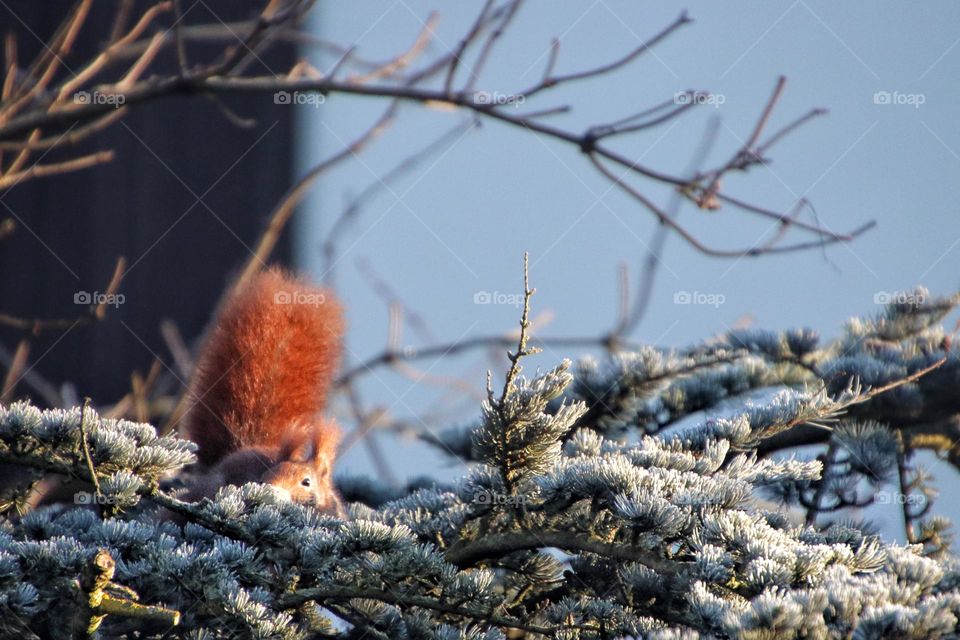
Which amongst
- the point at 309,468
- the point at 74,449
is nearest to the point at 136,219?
the point at 309,468

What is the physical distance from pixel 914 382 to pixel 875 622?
730mm

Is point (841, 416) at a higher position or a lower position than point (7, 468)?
higher

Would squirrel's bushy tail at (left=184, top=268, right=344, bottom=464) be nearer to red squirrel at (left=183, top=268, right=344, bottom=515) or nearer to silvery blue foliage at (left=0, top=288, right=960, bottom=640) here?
red squirrel at (left=183, top=268, right=344, bottom=515)

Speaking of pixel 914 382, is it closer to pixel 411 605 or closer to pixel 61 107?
pixel 411 605

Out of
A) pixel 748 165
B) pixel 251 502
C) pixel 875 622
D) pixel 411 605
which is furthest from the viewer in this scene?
pixel 748 165

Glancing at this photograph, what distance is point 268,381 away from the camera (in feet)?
5.11

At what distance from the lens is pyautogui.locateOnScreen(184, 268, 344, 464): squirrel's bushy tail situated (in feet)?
5.08

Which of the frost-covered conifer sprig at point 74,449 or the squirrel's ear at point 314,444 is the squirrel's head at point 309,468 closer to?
the squirrel's ear at point 314,444

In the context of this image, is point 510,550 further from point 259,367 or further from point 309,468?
point 259,367

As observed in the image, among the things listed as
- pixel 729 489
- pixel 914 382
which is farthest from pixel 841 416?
pixel 729 489

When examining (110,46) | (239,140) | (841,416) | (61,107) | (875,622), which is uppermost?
(239,140)

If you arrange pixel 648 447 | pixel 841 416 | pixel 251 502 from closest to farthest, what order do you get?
1. pixel 251 502
2. pixel 648 447
3. pixel 841 416

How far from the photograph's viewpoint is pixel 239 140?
16.9 ft

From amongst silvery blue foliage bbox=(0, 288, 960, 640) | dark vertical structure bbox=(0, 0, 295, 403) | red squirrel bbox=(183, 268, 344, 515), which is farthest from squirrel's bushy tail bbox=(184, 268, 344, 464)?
dark vertical structure bbox=(0, 0, 295, 403)
